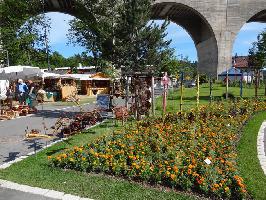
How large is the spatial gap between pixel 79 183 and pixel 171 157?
215 cm

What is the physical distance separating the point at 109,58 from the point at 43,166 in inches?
412

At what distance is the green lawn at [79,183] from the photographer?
6.71 metres

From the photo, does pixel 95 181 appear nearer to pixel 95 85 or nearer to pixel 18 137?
pixel 18 137

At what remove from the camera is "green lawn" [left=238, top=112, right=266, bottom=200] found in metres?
6.71

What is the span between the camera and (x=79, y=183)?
7.30 m

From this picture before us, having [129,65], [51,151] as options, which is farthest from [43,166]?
[129,65]

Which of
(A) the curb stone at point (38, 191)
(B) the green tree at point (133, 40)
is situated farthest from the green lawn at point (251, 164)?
(B) the green tree at point (133, 40)

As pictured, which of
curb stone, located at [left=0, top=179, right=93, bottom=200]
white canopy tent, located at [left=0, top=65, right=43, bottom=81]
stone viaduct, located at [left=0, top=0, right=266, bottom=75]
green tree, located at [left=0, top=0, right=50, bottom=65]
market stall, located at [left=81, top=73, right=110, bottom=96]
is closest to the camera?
curb stone, located at [left=0, top=179, right=93, bottom=200]

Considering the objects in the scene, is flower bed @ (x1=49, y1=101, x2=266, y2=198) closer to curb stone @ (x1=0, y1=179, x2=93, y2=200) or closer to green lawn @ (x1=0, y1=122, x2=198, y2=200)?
green lawn @ (x1=0, y1=122, x2=198, y2=200)

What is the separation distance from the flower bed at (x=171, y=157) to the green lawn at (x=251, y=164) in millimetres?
259

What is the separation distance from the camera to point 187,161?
7.61m

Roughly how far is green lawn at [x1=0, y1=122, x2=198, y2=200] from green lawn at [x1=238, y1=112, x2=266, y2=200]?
1.20 m

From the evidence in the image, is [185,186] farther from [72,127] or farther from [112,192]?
[72,127]

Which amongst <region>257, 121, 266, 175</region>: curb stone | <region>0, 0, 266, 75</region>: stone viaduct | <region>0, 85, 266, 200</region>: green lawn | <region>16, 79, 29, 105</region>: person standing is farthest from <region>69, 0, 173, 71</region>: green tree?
<region>0, 0, 266, 75</region>: stone viaduct
